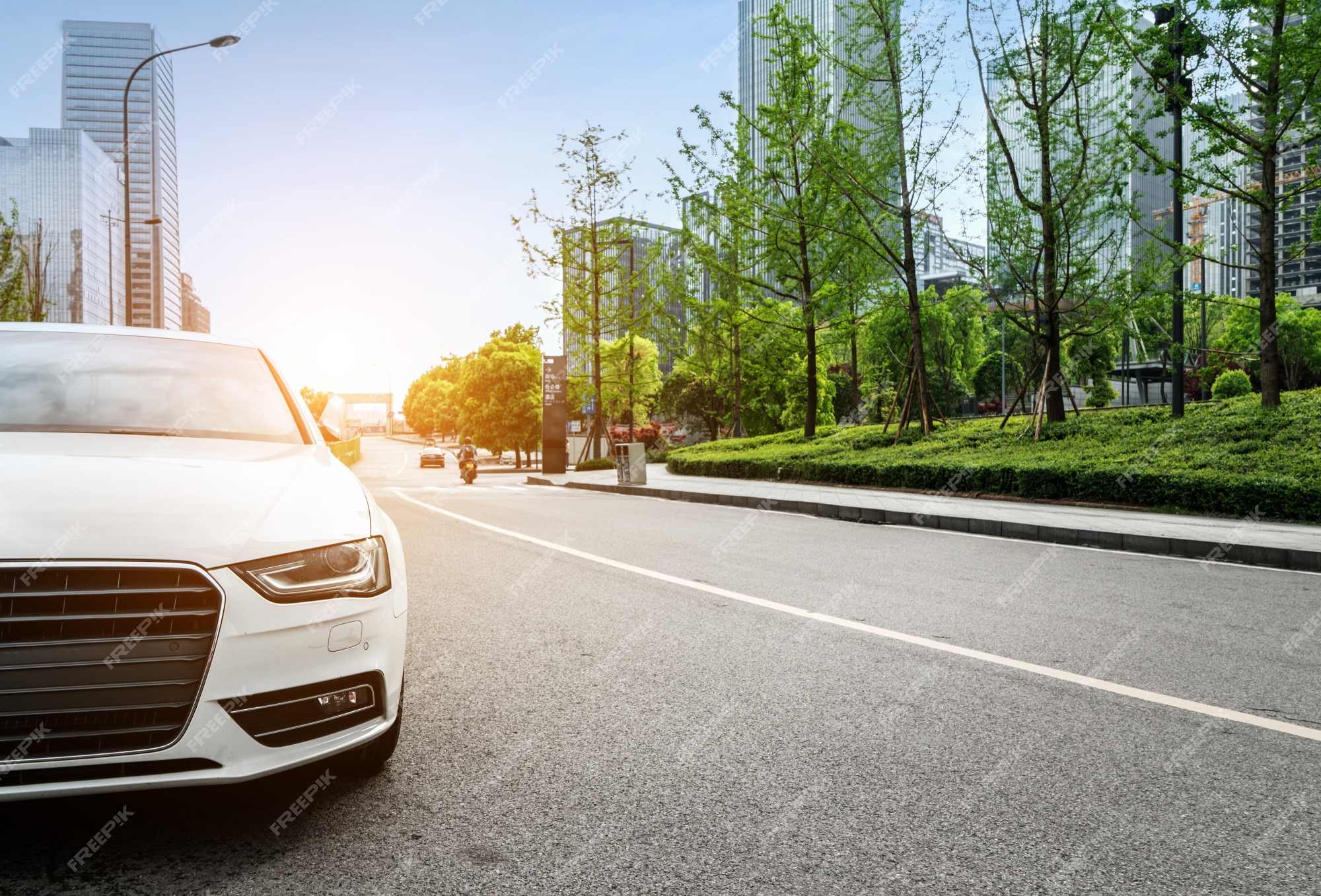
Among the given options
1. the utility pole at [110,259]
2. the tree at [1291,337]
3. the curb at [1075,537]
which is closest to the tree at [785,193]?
the curb at [1075,537]

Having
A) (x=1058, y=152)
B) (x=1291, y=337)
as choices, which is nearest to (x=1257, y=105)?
(x=1058, y=152)

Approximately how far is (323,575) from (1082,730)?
9.74ft

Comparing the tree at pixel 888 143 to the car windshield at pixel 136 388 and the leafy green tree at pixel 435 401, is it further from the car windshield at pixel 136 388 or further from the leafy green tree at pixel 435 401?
the leafy green tree at pixel 435 401

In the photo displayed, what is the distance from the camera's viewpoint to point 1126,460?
522 inches

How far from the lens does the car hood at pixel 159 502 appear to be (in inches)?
94.4

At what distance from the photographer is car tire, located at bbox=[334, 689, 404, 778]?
117 inches

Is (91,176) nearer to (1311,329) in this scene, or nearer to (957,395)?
(957,395)

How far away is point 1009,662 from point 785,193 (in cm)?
2112

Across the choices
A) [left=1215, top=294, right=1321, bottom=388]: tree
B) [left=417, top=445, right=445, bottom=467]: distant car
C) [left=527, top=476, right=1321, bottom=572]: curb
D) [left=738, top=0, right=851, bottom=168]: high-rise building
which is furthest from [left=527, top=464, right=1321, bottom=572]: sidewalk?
[left=1215, top=294, right=1321, bottom=388]: tree

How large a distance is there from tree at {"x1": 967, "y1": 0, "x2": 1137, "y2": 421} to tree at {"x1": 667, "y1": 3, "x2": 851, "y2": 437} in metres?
3.93

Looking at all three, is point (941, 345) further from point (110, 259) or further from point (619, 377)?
point (110, 259)

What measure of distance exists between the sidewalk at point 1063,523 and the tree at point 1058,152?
549 cm

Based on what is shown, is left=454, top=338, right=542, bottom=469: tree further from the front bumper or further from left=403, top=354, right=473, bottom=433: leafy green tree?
the front bumper

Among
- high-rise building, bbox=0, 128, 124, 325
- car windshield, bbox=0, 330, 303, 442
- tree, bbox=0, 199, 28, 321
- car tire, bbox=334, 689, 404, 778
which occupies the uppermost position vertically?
high-rise building, bbox=0, 128, 124, 325
